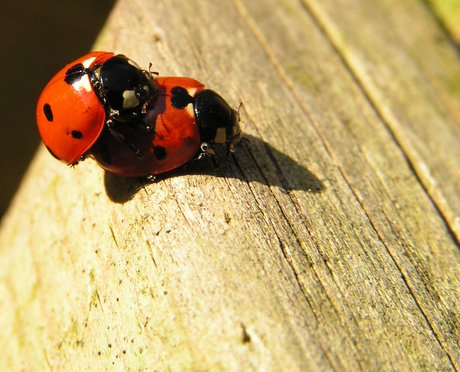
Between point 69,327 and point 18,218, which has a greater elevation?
point 69,327

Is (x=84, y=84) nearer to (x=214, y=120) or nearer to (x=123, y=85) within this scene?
(x=123, y=85)

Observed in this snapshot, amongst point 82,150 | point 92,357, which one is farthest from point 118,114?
point 92,357

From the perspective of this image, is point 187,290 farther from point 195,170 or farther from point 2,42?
point 2,42

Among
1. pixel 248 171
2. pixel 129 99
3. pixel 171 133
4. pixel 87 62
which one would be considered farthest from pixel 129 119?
pixel 248 171

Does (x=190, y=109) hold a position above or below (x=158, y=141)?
above

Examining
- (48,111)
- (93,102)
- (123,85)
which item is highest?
(123,85)

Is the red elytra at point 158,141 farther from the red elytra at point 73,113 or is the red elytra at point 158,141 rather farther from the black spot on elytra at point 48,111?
the black spot on elytra at point 48,111
